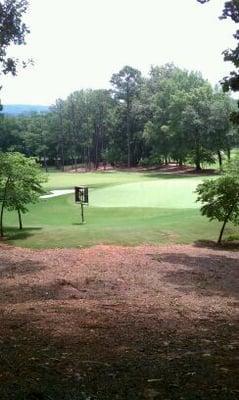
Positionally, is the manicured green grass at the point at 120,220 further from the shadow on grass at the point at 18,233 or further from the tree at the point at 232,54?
the tree at the point at 232,54

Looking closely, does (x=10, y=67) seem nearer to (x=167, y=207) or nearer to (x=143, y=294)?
(x=143, y=294)

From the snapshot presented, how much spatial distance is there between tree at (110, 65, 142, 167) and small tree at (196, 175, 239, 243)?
244ft

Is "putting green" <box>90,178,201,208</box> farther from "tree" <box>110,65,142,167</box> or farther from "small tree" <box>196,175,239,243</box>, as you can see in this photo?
"tree" <box>110,65,142,167</box>

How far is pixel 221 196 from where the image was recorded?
18.1 meters

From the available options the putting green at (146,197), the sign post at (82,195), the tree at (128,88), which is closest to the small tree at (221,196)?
the sign post at (82,195)

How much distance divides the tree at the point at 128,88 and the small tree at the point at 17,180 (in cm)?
7172

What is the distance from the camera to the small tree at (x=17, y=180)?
1997cm

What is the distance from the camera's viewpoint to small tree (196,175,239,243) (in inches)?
699

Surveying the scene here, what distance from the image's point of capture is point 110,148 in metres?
99.6

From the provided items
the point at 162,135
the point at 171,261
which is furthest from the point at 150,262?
the point at 162,135

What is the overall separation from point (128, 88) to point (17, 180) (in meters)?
75.6

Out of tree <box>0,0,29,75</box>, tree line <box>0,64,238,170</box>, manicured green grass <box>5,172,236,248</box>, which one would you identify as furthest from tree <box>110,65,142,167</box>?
tree <box>0,0,29,75</box>

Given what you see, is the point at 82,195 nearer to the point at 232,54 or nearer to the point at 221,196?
the point at 221,196

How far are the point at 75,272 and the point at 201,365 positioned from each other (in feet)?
24.1
